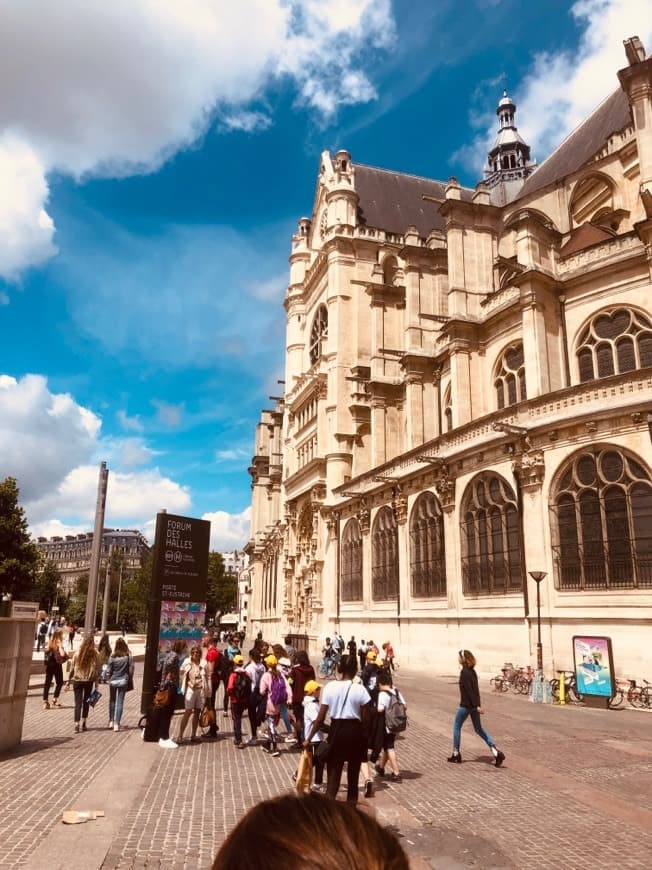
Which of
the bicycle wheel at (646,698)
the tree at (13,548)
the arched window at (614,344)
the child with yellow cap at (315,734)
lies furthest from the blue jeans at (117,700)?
the tree at (13,548)

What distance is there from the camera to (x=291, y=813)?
114 centimetres

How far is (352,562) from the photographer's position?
121ft

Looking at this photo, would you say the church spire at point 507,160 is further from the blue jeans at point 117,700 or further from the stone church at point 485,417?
the blue jeans at point 117,700

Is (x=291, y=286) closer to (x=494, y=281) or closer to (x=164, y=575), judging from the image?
(x=494, y=281)

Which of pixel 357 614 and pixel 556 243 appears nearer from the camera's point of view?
pixel 556 243

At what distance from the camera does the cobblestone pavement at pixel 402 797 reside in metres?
6.38

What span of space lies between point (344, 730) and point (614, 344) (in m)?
22.0

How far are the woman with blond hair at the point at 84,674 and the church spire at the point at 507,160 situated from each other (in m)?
62.9

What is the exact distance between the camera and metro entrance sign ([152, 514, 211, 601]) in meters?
15.3

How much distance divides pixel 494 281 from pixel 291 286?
29.7m

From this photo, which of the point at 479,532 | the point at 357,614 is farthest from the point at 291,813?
the point at 357,614

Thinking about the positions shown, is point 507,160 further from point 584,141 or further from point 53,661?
point 53,661

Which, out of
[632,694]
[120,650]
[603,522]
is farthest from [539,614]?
[120,650]

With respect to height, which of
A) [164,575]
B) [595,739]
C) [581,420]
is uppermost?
[581,420]
